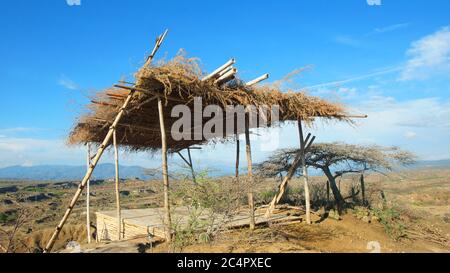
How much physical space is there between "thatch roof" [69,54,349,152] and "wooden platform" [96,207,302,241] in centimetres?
222

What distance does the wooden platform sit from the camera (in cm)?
752

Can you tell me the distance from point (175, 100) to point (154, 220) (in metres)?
3.25

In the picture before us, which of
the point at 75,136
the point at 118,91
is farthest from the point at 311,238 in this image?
the point at 75,136

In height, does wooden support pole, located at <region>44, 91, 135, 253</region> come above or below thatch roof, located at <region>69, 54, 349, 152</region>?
below

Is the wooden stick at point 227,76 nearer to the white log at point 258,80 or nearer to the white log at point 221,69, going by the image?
the white log at point 221,69

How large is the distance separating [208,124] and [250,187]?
3575 millimetres

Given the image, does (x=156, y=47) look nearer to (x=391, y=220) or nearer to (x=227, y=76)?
(x=227, y=76)

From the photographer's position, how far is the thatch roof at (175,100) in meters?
6.38

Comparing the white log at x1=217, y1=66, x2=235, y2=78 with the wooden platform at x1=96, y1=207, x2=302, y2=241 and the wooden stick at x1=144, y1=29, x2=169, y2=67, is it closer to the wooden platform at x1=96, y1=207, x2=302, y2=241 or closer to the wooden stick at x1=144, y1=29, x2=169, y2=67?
the wooden stick at x1=144, y1=29, x2=169, y2=67

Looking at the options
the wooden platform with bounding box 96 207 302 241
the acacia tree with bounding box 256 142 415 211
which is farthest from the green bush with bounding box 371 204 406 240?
the wooden platform with bounding box 96 207 302 241

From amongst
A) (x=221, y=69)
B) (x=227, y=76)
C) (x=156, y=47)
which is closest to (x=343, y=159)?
(x=227, y=76)

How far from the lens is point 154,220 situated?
885 cm

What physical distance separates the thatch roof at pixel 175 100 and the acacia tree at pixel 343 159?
4.35 feet
